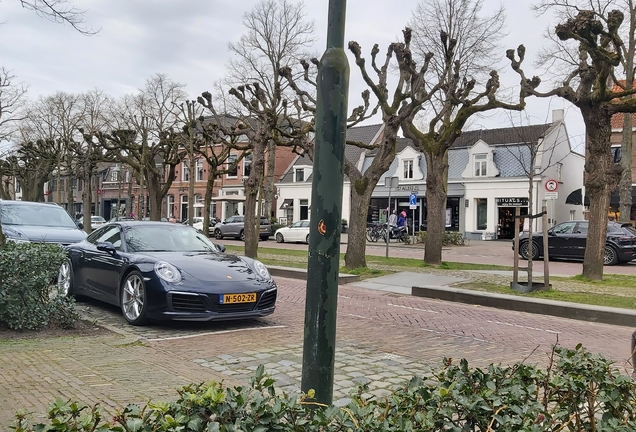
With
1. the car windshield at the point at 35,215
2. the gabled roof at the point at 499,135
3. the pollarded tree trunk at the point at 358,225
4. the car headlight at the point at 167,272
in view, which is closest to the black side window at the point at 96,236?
the car headlight at the point at 167,272

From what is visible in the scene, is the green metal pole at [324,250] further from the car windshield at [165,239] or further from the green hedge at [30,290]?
the car windshield at [165,239]

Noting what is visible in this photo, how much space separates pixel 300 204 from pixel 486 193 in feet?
57.3

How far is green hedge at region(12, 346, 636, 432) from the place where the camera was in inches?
78.2

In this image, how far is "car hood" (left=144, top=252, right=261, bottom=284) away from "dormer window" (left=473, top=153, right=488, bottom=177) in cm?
3598

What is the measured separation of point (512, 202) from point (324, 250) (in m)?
38.7

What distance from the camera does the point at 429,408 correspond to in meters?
2.28

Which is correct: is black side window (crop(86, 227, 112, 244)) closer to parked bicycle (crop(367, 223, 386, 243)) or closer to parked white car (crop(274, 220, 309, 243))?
parked white car (crop(274, 220, 309, 243))

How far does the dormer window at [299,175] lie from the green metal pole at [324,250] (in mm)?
48090

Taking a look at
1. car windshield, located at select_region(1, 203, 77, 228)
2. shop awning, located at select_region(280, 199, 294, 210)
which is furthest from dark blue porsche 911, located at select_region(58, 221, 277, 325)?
shop awning, located at select_region(280, 199, 294, 210)

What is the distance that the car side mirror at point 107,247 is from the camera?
8188 millimetres

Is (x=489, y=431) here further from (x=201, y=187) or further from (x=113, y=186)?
(x=113, y=186)

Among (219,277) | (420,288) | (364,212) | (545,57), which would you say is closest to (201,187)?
(545,57)

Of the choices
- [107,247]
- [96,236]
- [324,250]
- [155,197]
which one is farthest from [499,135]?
[324,250]

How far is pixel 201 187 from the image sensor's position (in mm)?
59500
